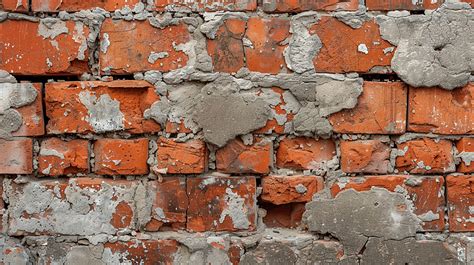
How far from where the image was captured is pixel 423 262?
1948mm

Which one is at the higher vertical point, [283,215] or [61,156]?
[61,156]

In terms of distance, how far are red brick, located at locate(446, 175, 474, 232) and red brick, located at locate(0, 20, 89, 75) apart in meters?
1.34

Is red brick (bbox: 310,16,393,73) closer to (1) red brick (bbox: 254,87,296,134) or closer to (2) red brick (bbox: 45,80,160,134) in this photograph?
(1) red brick (bbox: 254,87,296,134)

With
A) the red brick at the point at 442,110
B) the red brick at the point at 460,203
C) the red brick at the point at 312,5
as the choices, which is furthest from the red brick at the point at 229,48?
the red brick at the point at 460,203

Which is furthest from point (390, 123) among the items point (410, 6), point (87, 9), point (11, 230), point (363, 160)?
point (11, 230)

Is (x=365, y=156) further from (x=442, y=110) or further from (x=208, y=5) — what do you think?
(x=208, y=5)

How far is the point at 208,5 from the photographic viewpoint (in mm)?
1954

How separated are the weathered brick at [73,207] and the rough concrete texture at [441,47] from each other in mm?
1047

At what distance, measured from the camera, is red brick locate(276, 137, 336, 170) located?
6.49 feet

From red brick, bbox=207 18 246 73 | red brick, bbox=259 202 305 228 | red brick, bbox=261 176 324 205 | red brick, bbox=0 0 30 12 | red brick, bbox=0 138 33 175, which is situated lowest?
red brick, bbox=259 202 305 228

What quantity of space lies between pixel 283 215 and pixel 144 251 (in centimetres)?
50

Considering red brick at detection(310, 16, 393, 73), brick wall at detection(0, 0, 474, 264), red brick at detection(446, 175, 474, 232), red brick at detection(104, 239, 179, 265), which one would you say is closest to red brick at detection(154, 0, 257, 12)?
brick wall at detection(0, 0, 474, 264)

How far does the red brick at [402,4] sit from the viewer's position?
6.36 feet

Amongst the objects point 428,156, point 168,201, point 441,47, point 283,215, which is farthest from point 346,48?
point 168,201
